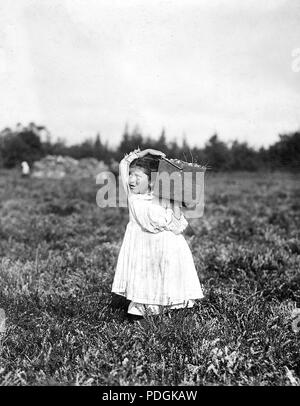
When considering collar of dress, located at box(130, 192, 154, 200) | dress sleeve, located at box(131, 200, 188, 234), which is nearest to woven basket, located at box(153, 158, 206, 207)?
dress sleeve, located at box(131, 200, 188, 234)

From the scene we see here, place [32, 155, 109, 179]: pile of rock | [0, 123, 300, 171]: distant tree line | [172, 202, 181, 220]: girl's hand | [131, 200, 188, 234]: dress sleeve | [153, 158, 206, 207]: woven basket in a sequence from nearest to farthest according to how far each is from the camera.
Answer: [153, 158, 206, 207]: woven basket
[131, 200, 188, 234]: dress sleeve
[172, 202, 181, 220]: girl's hand
[32, 155, 109, 179]: pile of rock
[0, 123, 300, 171]: distant tree line

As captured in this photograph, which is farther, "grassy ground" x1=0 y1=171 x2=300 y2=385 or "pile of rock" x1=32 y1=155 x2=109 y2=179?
"pile of rock" x1=32 y1=155 x2=109 y2=179

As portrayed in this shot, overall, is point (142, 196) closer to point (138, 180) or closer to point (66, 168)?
point (138, 180)

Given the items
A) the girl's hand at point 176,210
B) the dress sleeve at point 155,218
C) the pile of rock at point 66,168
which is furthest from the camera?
the pile of rock at point 66,168

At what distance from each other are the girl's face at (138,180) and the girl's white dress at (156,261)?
6 cm

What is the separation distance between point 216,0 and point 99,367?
6298mm

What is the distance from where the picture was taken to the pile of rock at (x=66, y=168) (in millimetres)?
31484

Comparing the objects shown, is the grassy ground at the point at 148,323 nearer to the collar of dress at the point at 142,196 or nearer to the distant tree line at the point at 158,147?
the collar of dress at the point at 142,196

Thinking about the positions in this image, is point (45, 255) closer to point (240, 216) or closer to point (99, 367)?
point (99, 367)

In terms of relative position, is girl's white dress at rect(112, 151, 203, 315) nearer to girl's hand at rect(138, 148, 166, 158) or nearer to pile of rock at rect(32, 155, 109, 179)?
girl's hand at rect(138, 148, 166, 158)

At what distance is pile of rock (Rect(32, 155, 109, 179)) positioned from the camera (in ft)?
103

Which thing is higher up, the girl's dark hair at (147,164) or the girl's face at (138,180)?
the girl's dark hair at (147,164)

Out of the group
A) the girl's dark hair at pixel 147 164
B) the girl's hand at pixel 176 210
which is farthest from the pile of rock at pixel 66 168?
the girl's hand at pixel 176 210

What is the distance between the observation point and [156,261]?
4016 mm
